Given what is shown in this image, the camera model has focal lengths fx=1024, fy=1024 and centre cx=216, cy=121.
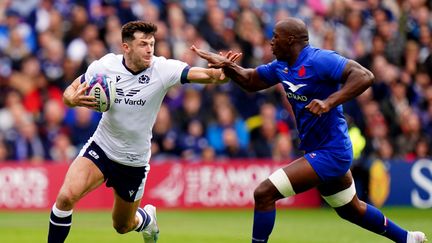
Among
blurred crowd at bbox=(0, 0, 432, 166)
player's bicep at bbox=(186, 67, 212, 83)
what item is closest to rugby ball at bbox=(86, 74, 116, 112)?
player's bicep at bbox=(186, 67, 212, 83)

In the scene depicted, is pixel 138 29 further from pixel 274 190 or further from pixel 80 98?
pixel 274 190

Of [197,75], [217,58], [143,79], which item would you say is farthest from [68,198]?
[217,58]

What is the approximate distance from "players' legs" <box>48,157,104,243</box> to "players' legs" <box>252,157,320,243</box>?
185 centimetres

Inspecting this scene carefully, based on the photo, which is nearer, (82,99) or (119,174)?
(82,99)

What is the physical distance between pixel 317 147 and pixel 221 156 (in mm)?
9754

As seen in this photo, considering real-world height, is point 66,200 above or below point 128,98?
below

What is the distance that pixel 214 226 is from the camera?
16.8m

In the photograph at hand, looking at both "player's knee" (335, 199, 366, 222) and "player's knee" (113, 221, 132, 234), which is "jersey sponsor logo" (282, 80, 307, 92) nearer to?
"player's knee" (335, 199, 366, 222)

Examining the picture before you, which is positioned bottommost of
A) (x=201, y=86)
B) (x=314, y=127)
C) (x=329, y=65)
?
(x=201, y=86)

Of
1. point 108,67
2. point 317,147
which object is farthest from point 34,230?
point 317,147

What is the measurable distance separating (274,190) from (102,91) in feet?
6.91

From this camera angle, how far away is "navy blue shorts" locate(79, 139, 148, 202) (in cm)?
1133

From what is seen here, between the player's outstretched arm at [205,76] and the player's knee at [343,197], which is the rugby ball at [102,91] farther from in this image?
the player's knee at [343,197]

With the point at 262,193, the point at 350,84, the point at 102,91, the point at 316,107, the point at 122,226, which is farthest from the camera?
the point at 122,226
